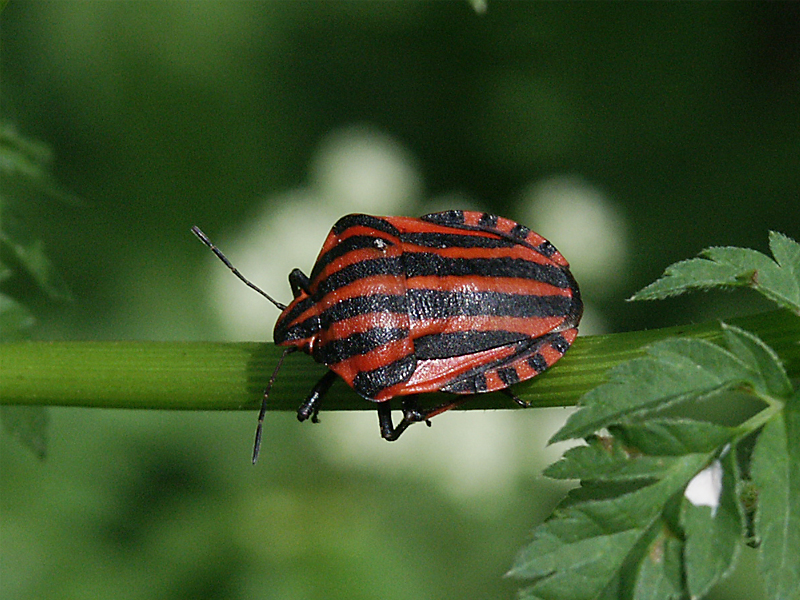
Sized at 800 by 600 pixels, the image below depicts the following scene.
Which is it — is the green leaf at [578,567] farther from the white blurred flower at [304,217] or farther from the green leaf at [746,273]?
the white blurred flower at [304,217]

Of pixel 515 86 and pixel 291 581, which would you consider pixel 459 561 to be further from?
pixel 515 86

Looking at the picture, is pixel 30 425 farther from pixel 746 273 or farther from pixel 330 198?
pixel 330 198

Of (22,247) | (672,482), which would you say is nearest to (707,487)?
(672,482)

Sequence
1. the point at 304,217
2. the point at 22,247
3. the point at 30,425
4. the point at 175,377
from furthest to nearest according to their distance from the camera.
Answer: the point at 304,217 → the point at 22,247 → the point at 30,425 → the point at 175,377

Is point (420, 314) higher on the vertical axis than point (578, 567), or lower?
higher

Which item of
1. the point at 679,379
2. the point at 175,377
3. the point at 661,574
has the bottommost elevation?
the point at 661,574

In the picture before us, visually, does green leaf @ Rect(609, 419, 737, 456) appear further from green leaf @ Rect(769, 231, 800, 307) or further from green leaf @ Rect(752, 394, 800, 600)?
green leaf @ Rect(769, 231, 800, 307)

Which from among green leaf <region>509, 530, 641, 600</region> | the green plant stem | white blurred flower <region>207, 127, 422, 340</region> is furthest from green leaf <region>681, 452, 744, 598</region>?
white blurred flower <region>207, 127, 422, 340</region>

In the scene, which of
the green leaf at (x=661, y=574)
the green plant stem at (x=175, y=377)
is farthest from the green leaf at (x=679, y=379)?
the green plant stem at (x=175, y=377)
